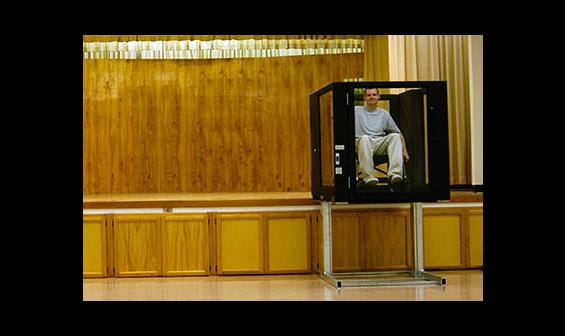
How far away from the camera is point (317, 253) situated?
817 cm

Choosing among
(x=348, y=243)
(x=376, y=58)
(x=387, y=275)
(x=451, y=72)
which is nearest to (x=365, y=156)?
(x=348, y=243)

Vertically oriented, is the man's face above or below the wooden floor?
above

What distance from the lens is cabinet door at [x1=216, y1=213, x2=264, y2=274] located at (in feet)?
26.6

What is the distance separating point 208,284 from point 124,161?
4.31 metres

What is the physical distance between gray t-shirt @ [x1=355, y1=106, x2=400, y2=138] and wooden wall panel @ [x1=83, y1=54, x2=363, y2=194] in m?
4.17

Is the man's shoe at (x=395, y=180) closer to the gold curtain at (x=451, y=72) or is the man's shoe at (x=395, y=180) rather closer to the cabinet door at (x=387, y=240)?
Answer: the cabinet door at (x=387, y=240)

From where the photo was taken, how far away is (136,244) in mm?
8086

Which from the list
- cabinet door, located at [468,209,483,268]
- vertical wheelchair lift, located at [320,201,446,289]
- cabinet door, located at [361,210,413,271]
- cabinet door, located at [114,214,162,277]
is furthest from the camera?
cabinet door, located at [468,209,483,268]

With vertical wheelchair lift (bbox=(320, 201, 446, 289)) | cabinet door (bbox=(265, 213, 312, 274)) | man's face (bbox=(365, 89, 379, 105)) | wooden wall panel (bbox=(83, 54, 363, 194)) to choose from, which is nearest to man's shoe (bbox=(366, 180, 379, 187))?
vertical wheelchair lift (bbox=(320, 201, 446, 289))

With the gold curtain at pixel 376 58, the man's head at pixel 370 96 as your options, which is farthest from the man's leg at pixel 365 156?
the gold curtain at pixel 376 58

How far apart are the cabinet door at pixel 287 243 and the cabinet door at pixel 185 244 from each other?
619 mm

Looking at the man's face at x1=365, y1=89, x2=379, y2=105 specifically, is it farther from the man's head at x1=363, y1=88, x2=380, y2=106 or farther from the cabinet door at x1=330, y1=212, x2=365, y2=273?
the cabinet door at x1=330, y1=212, x2=365, y2=273

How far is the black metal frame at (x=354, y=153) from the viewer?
23.7 ft

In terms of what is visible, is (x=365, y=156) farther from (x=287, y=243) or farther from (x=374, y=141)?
(x=287, y=243)
